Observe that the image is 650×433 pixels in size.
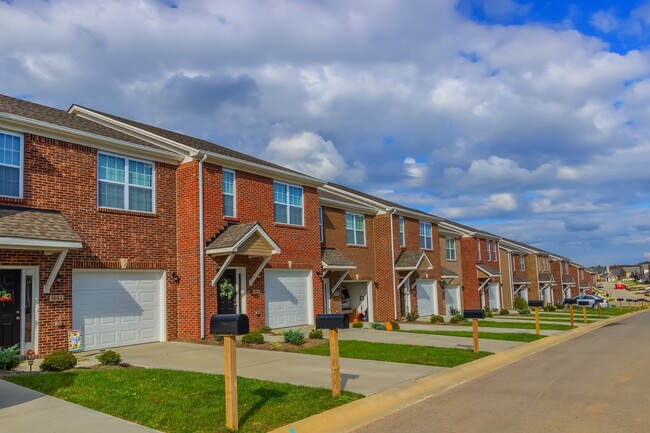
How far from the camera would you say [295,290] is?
21.5 metres

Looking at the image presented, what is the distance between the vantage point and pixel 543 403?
8430 mm

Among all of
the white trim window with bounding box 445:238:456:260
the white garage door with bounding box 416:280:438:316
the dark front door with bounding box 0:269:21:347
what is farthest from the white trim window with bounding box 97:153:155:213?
the white trim window with bounding box 445:238:456:260

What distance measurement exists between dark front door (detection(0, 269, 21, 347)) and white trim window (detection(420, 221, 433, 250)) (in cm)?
2398

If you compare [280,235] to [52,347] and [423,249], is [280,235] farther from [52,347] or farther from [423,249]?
[423,249]

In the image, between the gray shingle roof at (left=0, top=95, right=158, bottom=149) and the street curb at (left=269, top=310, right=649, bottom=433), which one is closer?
the street curb at (left=269, top=310, right=649, bottom=433)

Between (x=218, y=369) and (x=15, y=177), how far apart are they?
23.9 feet

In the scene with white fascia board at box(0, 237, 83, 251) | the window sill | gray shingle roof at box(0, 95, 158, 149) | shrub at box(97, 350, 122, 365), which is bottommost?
shrub at box(97, 350, 122, 365)

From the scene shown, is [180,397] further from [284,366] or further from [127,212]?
[127,212]

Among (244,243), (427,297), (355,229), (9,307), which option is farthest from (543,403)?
(427,297)

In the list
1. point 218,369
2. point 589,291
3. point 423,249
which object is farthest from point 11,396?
point 589,291

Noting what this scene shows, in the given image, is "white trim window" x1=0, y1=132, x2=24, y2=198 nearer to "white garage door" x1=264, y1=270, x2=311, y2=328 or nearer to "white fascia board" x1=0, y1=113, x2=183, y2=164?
"white fascia board" x1=0, y1=113, x2=183, y2=164

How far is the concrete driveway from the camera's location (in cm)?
1008

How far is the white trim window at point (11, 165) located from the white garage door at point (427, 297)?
22.8 m

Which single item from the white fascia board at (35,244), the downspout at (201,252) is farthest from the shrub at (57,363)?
the downspout at (201,252)
